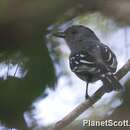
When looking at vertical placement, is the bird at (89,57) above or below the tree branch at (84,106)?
above

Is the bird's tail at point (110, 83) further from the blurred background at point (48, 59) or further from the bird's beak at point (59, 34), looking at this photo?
the bird's beak at point (59, 34)

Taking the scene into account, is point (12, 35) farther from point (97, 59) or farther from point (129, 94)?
point (129, 94)

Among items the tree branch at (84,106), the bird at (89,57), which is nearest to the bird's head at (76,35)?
the bird at (89,57)

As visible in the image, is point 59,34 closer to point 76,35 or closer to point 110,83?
point 76,35

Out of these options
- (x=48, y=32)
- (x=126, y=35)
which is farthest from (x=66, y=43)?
(x=126, y=35)

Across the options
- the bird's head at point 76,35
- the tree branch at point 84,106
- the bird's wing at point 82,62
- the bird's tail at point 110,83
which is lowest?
the tree branch at point 84,106

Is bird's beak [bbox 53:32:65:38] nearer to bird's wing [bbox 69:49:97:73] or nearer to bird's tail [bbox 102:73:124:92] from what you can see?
bird's wing [bbox 69:49:97:73]
